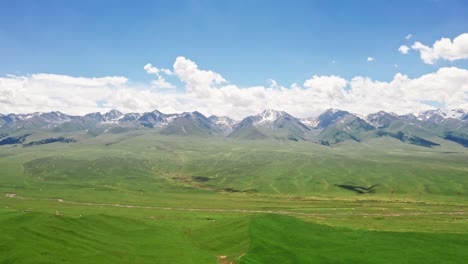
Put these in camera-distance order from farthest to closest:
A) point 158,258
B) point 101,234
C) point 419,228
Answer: point 419,228 → point 101,234 → point 158,258

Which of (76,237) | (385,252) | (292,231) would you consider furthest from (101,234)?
(385,252)

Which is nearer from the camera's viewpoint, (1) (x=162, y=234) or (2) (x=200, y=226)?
(1) (x=162, y=234)

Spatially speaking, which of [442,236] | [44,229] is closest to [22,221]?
[44,229]

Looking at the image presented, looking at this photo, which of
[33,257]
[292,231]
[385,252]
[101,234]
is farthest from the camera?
[292,231]

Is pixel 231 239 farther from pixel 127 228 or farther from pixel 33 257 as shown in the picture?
pixel 33 257

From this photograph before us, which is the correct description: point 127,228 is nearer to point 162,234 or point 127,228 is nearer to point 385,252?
point 162,234

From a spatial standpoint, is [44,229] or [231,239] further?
[231,239]

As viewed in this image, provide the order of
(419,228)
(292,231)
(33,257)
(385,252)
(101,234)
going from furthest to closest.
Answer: (419,228), (292,231), (101,234), (385,252), (33,257)

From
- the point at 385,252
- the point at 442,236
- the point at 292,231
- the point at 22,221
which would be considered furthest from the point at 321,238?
the point at 22,221

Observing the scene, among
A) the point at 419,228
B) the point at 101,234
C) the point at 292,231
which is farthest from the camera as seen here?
the point at 419,228
